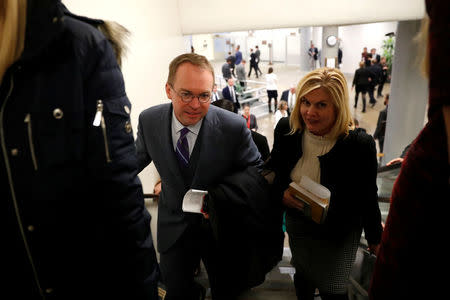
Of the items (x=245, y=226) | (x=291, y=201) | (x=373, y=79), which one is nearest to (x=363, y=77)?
(x=373, y=79)

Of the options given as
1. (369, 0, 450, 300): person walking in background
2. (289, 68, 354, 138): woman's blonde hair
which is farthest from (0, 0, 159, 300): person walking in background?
(289, 68, 354, 138): woman's blonde hair

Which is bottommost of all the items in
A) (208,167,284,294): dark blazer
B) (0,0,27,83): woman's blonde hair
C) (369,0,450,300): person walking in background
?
(208,167,284,294): dark blazer

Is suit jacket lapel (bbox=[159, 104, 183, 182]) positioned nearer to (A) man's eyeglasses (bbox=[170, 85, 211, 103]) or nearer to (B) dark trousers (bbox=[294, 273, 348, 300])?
(A) man's eyeglasses (bbox=[170, 85, 211, 103])

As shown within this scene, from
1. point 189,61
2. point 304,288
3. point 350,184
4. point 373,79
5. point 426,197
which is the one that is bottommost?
point 373,79

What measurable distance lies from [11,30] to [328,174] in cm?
174

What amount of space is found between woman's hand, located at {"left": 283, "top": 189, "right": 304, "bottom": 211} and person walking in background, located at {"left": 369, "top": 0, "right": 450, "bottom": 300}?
1.13 meters

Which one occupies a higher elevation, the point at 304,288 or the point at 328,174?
the point at 328,174

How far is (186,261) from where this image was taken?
234cm

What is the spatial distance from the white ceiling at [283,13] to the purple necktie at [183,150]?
2.18 m

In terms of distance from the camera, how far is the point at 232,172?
218 cm

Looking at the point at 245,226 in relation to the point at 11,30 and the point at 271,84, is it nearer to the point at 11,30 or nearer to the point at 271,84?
the point at 11,30

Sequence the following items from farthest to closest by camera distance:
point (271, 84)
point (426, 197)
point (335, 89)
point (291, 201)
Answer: point (271, 84) < point (291, 201) < point (335, 89) < point (426, 197)

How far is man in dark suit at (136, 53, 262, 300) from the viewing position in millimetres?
2033

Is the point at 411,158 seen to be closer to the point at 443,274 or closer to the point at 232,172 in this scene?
the point at 443,274
